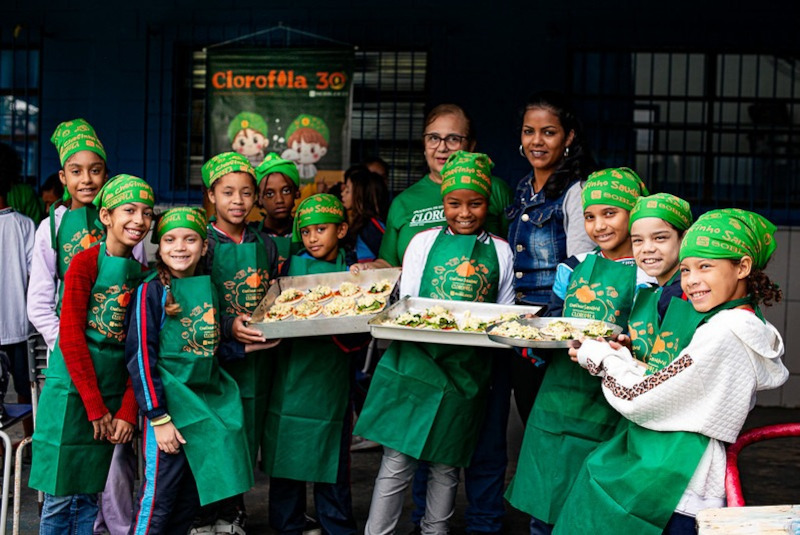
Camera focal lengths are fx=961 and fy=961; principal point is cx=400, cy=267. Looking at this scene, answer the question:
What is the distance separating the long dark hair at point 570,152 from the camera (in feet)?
13.1

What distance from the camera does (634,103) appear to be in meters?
7.16

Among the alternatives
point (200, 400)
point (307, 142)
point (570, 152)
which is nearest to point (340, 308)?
point (200, 400)

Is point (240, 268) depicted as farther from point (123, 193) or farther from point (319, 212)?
point (123, 193)

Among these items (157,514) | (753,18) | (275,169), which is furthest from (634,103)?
(157,514)

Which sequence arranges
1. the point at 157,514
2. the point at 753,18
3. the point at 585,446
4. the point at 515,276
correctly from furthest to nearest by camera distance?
the point at 753,18, the point at 515,276, the point at 157,514, the point at 585,446

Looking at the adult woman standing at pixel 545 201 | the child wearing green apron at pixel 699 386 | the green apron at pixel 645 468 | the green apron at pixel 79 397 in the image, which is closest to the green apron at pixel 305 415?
the green apron at pixel 79 397

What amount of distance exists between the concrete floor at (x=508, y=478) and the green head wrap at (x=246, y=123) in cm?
267

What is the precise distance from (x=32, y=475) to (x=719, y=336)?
8.61 ft

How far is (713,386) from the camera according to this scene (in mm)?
2805

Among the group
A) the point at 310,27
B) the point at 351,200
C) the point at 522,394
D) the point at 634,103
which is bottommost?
the point at 522,394

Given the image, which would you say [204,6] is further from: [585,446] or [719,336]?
[719,336]

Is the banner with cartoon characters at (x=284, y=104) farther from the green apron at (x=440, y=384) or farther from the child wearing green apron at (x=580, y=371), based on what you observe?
the child wearing green apron at (x=580, y=371)

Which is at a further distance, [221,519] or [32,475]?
[221,519]

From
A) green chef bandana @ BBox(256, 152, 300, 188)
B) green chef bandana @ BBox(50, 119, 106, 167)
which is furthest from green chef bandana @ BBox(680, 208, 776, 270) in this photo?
green chef bandana @ BBox(50, 119, 106, 167)
